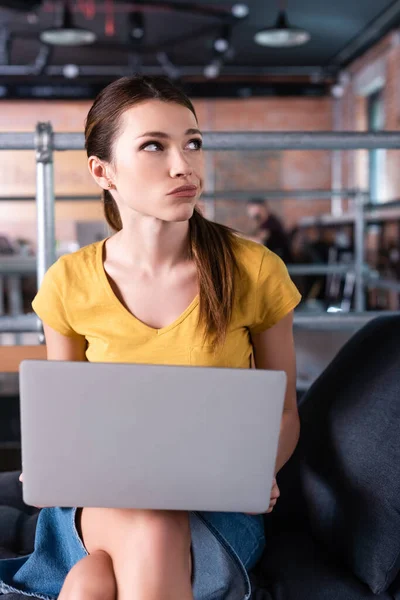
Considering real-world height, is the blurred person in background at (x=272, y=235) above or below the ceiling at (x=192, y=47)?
below

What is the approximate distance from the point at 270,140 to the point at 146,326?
0.60m

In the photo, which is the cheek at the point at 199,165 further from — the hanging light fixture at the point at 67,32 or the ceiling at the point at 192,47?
the ceiling at the point at 192,47

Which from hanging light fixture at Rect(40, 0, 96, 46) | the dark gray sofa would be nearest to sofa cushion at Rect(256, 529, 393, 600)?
the dark gray sofa

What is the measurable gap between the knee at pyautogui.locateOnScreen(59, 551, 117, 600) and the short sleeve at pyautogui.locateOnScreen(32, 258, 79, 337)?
40 cm

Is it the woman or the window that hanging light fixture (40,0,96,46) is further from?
the woman

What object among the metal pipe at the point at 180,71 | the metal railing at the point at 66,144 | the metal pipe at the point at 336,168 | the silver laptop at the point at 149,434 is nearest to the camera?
the silver laptop at the point at 149,434

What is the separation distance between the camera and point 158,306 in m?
1.23

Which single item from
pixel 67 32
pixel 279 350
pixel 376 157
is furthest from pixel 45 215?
pixel 376 157

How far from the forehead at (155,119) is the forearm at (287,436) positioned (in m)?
0.49

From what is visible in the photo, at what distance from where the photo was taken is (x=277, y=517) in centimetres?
137

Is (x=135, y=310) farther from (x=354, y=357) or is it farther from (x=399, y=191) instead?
(x=399, y=191)

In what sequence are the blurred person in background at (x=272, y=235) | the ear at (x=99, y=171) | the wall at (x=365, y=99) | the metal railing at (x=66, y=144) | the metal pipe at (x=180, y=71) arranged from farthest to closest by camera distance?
the metal pipe at (x=180, y=71)
the wall at (x=365, y=99)
the blurred person in background at (x=272, y=235)
the metal railing at (x=66, y=144)
the ear at (x=99, y=171)

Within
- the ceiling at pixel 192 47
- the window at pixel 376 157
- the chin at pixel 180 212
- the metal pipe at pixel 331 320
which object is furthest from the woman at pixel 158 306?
the window at pixel 376 157

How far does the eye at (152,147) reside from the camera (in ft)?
3.74
